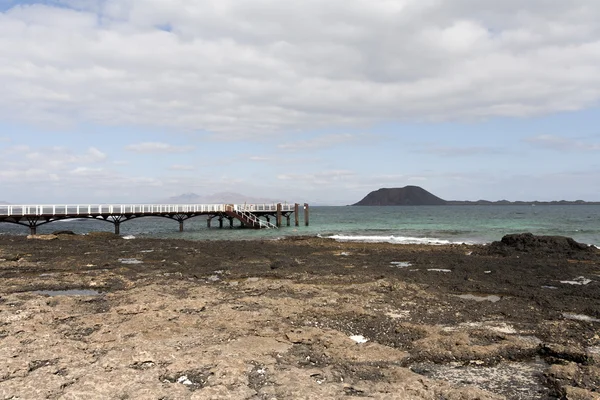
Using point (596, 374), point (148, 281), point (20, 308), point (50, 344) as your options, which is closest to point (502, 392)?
point (596, 374)

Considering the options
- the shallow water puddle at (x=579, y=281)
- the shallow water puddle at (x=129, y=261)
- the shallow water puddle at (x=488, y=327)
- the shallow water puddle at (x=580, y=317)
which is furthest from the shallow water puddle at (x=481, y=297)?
the shallow water puddle at (x=129, y=261)

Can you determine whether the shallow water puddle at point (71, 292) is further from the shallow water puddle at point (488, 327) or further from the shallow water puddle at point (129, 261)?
the shallow water puddle at point (488, 327)

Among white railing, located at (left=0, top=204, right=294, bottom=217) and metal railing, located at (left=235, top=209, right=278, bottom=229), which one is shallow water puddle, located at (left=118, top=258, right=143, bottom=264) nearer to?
white railing, located at (left=0, top=204, right=294, bottom=217)

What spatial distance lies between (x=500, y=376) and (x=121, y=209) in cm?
4190

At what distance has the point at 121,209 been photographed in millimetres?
42906

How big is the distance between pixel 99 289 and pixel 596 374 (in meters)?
12.6

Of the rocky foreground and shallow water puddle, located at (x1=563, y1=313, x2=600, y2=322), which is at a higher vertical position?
the rocky foreground

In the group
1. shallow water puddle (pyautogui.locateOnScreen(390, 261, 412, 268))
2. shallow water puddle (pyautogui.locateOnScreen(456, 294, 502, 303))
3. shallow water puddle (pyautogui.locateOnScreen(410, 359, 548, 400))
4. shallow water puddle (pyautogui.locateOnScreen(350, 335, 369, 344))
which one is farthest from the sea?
shallow water puddle (pyautogui.locateOnScreen(410, 359, 548, 400))

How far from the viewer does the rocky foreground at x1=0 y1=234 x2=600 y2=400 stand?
19.6 feet

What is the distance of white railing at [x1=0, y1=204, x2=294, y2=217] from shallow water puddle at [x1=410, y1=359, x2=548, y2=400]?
39.3 m

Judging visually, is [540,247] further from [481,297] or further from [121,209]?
[121,209]

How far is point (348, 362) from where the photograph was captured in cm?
697

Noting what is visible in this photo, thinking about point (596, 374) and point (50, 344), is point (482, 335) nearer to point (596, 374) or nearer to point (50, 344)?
point (596, 374)

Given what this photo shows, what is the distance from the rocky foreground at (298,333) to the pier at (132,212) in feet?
77.7
